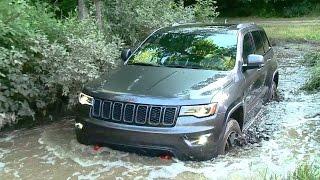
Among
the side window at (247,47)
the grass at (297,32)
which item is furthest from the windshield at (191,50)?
the grass at (297,32)

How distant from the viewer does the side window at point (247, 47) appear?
24.4 feet

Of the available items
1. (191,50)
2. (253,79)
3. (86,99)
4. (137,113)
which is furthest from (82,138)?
(253,79)

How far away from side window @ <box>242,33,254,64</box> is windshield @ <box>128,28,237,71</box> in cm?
20

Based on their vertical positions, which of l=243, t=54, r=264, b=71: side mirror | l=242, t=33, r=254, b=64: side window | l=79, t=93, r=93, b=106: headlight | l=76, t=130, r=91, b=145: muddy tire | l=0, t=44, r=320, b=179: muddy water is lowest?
l=0, t=44, r=320, b=179: muddy water

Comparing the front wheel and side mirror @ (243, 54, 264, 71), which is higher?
side mirror @ (243, 54, 264, 71)

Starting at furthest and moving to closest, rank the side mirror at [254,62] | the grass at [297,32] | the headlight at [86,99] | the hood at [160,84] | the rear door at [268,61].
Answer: the grass at [297,32] → the rear door at [268,61] → the side mirror at [254,62] → the headlight at [86,99] → the hood at [160,84]

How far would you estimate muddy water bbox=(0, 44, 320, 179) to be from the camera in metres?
5.89

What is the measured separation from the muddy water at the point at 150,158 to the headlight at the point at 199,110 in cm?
60

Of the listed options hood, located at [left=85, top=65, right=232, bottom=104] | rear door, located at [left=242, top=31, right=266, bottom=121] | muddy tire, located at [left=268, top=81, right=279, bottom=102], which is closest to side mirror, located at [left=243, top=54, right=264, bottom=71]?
rear door, located at [left=242, top=31, right=266, bottom=121]

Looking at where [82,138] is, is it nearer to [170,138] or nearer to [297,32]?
[170,138]

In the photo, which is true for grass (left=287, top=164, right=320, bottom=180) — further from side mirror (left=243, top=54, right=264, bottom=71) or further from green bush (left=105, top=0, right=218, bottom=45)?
green bush (left=105, top=0, right=218, bottom=45)

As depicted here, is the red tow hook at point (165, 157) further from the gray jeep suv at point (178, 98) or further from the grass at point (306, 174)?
the grass at point (306, 174)

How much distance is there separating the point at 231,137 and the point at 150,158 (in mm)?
1100

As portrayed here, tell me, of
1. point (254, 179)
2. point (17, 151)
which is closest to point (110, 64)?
point (17, 151)
